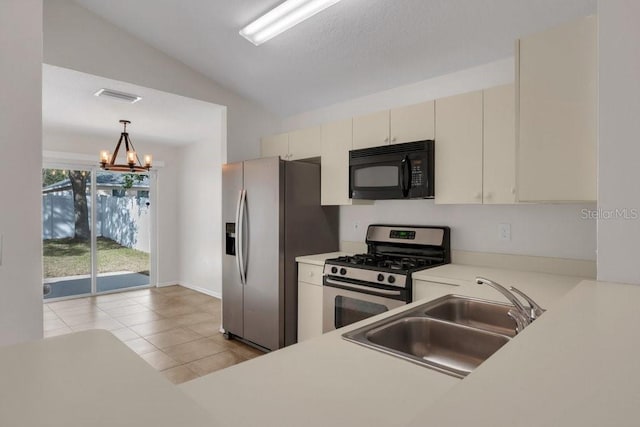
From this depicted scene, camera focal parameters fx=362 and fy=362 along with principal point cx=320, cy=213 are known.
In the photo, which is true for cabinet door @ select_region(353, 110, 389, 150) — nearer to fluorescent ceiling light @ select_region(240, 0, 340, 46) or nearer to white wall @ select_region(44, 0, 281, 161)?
fluorescent ceiling light @ select_region(240, 0, 340, 46)

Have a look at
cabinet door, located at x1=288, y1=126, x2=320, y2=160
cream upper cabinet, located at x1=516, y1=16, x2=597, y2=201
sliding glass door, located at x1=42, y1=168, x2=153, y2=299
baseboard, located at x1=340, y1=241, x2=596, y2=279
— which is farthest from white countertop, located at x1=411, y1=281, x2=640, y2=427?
sliding glass door, located at x1=42, y1=168, x2=153, y2=299

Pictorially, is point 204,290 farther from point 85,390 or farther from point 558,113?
point 85,390

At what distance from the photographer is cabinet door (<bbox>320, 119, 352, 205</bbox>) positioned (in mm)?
3215

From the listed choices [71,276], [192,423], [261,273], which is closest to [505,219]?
[261,273]

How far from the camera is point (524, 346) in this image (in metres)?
0.67

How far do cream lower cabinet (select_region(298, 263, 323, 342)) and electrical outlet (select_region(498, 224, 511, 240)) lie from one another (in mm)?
1387

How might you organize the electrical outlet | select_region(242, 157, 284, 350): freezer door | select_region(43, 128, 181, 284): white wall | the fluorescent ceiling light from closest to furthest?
the fluorescent ceiling light
the electrical outlet
select_region(242, 157, 284, 350): freezer door
select_region(43, 128, 181, 284): white wall

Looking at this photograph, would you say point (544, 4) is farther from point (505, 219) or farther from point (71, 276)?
point (71, 276)

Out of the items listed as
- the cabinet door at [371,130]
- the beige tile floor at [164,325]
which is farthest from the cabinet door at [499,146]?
the beige tile floor at [164,325]

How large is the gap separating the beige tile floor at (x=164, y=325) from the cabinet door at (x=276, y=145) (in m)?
1.96

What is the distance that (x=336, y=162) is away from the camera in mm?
3295

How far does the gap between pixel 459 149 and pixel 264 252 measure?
5.94 ft

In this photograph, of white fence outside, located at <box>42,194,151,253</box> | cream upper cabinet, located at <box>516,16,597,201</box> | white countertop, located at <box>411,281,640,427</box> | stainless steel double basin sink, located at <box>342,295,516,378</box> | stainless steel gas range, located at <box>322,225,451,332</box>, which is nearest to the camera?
white countertop, located at <box>411,281,640,427</box>

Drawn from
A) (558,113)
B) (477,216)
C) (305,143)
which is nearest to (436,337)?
(558,113)
